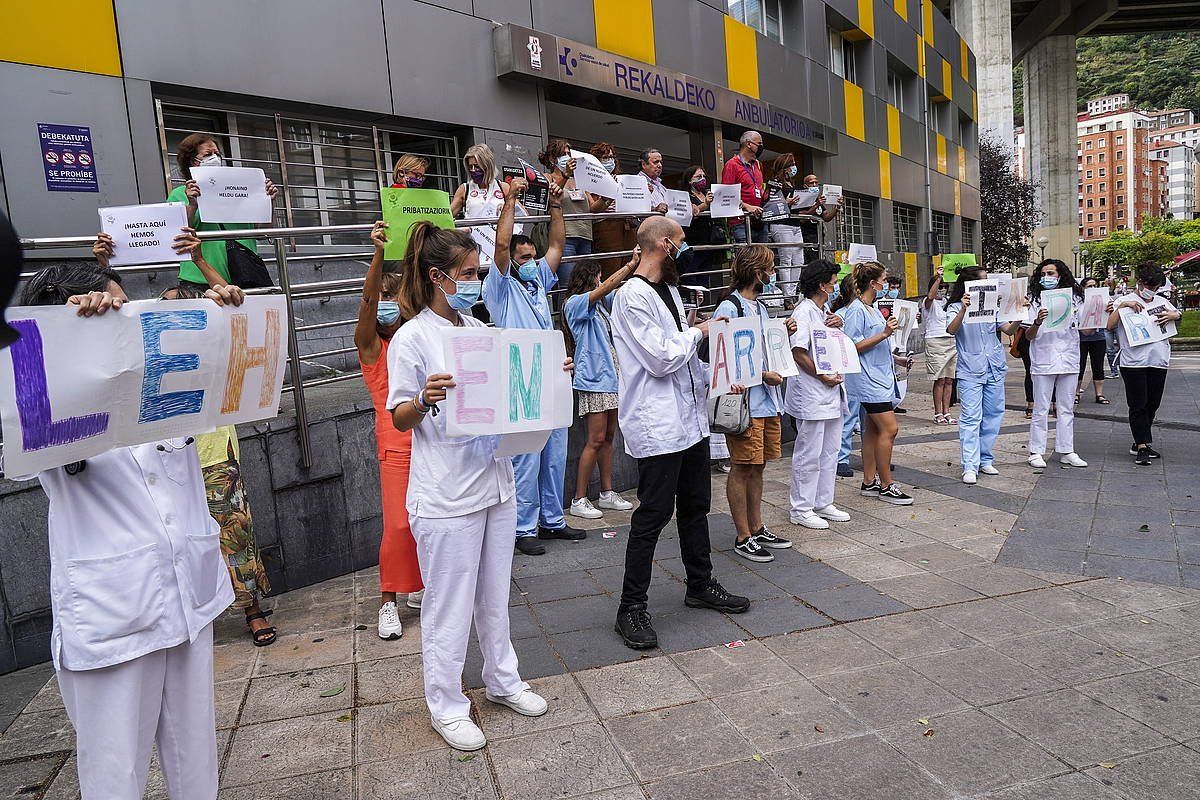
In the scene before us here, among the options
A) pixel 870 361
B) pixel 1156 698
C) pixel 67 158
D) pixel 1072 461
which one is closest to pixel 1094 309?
pixel 1072 461

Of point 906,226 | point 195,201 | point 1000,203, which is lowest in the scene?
point 195,201

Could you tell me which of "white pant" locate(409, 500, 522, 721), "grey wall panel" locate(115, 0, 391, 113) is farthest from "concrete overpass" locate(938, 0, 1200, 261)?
"white pant" locate(409, 500, 522, 721)

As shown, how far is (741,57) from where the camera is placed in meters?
14.5

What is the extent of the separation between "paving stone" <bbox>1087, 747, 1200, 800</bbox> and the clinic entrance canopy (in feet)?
29.8

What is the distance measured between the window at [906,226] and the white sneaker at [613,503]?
18.1 metres

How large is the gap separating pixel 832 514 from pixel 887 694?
120 inches

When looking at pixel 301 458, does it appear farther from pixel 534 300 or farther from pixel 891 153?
pixel 891 153

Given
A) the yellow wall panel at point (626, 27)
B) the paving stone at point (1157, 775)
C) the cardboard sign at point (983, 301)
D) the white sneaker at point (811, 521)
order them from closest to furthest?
the paving stone at point (1157, 775)
the white sneaker at point (811, 521)
the cardboard sign at point (983, 301)
the yellow wall panel at point (626, 27)

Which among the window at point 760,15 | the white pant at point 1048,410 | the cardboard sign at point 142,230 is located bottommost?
the white pant at point 1048,410

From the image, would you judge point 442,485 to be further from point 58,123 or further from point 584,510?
point 58,123

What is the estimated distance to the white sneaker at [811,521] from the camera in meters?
6.38

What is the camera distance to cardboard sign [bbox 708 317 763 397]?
468 cm

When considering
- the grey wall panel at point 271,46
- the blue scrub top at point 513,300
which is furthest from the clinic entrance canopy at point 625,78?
the blue scrub top at point 513,300

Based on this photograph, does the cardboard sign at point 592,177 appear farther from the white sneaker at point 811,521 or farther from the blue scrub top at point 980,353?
the blue scrub top at point 980,353
